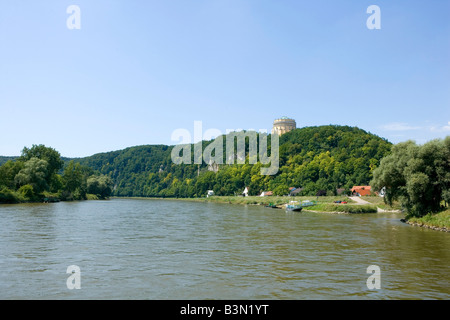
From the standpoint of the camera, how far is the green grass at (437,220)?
39.7 meters

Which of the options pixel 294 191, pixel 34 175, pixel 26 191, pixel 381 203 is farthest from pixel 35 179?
pixel 381 203

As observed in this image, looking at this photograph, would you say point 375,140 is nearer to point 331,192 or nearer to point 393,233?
point 331,192

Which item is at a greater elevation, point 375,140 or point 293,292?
point 375,140

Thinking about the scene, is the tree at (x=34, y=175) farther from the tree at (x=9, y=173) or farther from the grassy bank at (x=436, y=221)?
the grassy bank at (x=436, y=221)

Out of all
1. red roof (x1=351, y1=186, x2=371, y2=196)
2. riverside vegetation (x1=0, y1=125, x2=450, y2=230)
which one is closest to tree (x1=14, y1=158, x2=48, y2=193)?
riverside vegetation (x1=0, y1=125, x2=450, y2=230)

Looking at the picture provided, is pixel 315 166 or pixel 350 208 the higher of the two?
pixel 315 166

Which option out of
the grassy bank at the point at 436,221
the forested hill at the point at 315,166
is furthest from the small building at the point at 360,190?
the grassy bank at the point at 436,221

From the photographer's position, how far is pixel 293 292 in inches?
618

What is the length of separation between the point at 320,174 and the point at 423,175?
96805 millimetres

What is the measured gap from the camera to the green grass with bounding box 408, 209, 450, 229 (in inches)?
1564

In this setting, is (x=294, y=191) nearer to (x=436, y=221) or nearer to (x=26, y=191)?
(x=26, y=191)

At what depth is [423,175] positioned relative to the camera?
42.4 m
